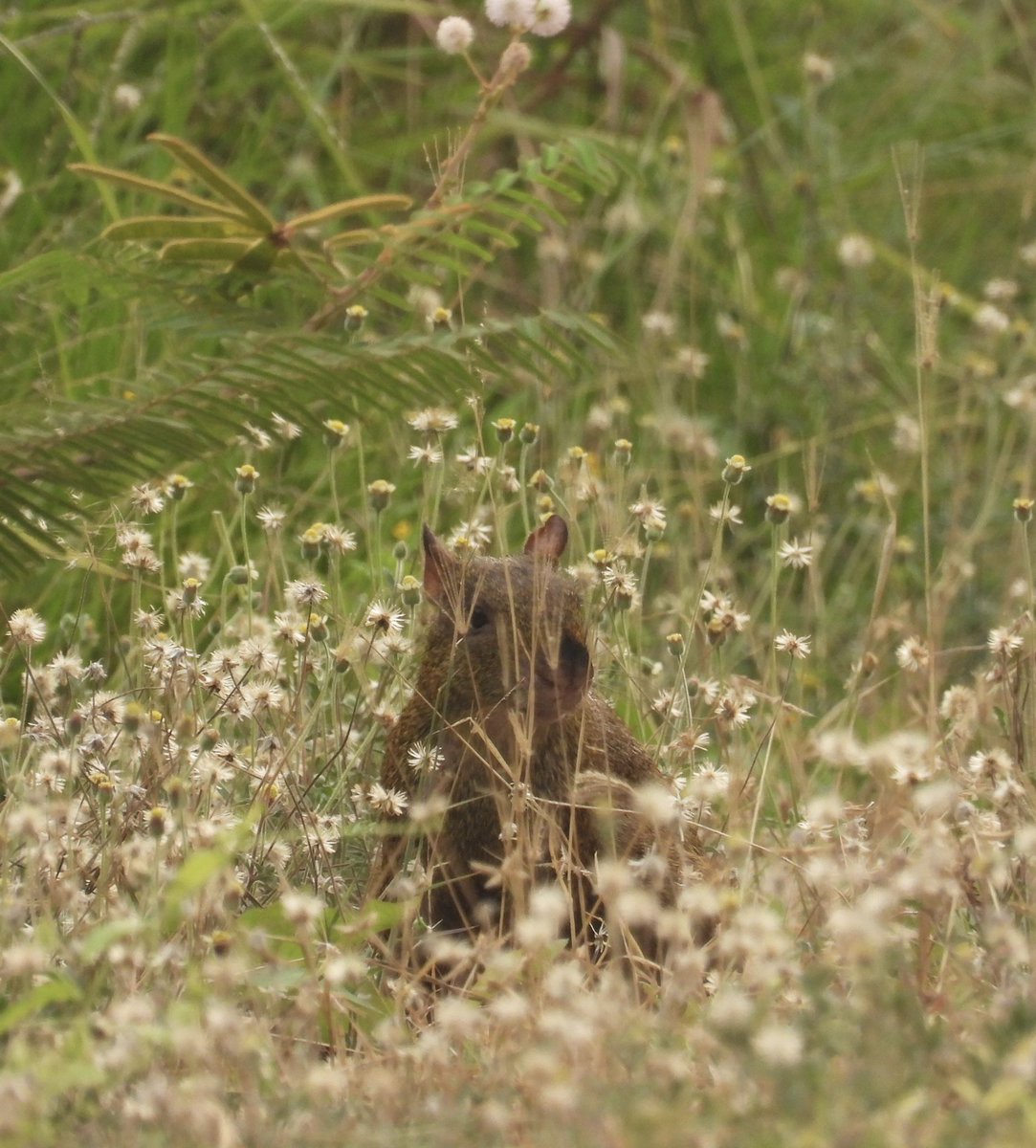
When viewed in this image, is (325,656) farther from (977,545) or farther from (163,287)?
(977,545)

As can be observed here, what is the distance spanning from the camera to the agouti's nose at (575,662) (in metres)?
3.53

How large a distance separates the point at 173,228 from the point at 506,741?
4.12 ft

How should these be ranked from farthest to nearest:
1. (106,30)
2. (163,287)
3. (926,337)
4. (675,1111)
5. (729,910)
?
1. (106,30)
2. (163,287)
3. (926,337)
4. (729,910)
5. (675,1111)

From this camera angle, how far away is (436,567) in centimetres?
386

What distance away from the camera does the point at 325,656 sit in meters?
3.99

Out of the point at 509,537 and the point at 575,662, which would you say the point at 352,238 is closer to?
the point at 575,662

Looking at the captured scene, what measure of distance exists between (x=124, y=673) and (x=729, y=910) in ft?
5.71

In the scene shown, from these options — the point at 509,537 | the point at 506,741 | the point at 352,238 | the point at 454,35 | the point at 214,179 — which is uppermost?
the point at 454,35

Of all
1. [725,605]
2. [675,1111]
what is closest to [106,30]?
[725,605]

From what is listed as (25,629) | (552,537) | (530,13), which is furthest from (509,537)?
(25,629)

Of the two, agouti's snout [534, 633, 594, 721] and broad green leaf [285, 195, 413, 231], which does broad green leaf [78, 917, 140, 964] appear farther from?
broad green leaf [285, 195, 413, 231]

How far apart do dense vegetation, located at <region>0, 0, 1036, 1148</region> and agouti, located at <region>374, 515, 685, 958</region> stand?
11 cm

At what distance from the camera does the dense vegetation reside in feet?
7.88

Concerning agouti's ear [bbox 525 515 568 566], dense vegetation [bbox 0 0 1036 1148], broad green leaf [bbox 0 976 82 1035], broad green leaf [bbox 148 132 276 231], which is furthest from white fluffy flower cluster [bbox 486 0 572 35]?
broad green leaf [bbox 0 976 82 1035]
